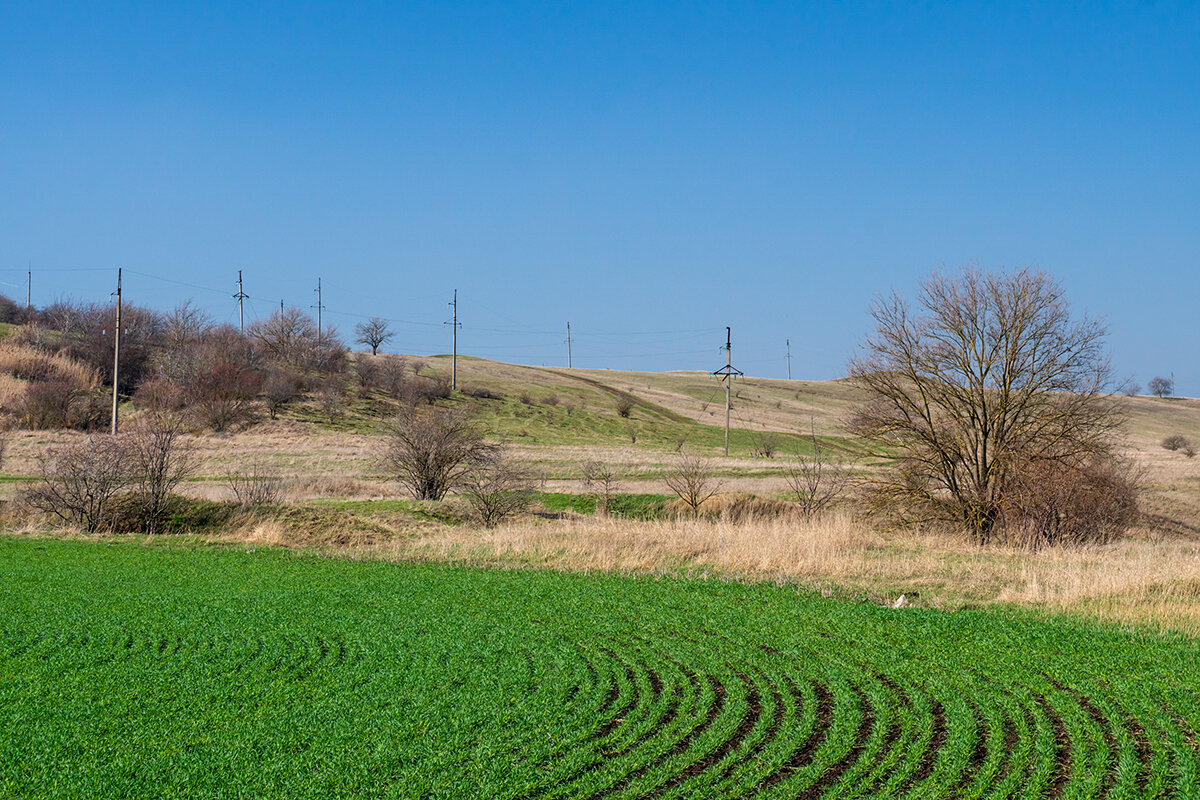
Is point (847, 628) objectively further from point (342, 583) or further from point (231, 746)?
point (342, 583)

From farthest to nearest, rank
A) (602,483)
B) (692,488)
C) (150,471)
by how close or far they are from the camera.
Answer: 1. (602,483)
2. (692,488)
3. (150,471)

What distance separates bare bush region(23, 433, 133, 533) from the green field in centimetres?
1164

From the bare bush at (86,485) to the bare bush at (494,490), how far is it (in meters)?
10.3

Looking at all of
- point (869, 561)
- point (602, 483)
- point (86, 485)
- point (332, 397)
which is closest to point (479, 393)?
point (332, 397)

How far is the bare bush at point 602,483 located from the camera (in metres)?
33.8

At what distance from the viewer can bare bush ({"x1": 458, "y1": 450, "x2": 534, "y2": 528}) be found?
1161 inches

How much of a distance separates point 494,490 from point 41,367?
51.9m

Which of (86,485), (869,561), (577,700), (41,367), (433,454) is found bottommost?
(577,700)

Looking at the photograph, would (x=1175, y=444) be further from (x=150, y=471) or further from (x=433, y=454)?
(x=150, y=471)

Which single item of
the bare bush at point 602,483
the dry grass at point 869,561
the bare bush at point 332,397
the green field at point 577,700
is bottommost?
the green field at point 577,700

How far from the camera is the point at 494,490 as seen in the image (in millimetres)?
30234

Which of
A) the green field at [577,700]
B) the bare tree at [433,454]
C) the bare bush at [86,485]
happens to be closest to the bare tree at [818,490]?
the bare tree at [433,454]

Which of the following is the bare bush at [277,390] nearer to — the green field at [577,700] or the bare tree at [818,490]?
the bare tree at [818,490]

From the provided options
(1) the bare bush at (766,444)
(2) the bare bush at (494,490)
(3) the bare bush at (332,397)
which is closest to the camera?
(2) the bare bush at (494,490)
